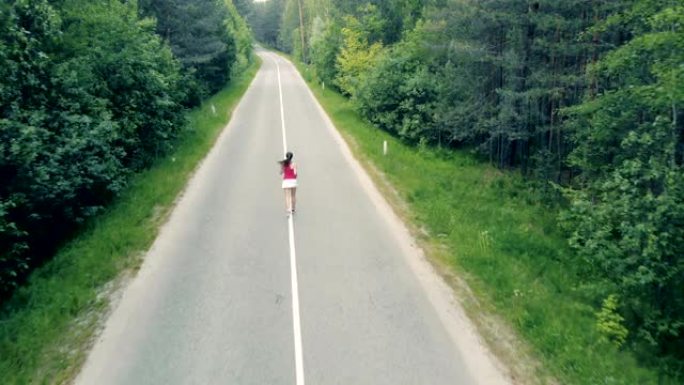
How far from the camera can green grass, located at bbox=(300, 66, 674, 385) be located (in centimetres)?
752

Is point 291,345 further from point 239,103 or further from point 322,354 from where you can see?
point 239,103

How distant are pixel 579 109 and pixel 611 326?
6.50 meters

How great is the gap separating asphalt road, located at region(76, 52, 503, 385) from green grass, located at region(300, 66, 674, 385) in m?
Answer: 0.73

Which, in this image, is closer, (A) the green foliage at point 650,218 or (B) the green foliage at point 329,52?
(A) the green foliage at point 650,218

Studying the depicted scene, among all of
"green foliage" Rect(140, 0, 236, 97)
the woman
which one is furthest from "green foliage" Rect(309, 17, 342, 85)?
the woman

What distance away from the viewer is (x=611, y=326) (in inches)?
322

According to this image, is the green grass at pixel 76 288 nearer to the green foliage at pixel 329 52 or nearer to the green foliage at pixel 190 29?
the green foliage at pixel 190 29

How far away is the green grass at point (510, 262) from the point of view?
7516 mm

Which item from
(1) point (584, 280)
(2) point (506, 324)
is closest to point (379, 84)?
(1) point (584, 280)

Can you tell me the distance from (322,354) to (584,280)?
20.6 feet

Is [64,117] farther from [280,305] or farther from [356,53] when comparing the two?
[356,53]

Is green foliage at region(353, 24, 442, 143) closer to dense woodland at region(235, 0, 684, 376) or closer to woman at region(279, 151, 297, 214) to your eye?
dense woodland at region(235, 0, 684, 376)

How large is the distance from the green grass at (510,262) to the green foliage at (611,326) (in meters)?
0.16

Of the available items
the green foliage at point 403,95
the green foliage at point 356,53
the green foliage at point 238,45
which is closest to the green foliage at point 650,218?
the green foliage at point 403,95
